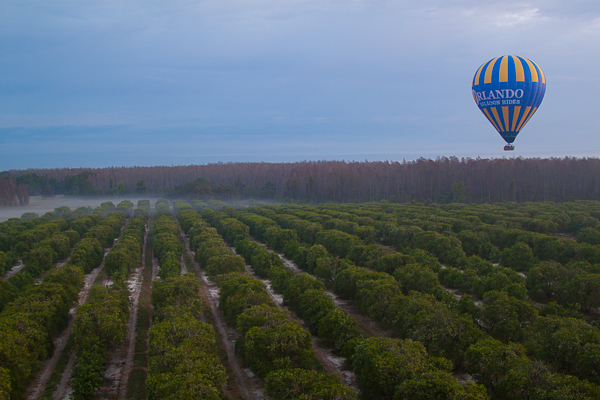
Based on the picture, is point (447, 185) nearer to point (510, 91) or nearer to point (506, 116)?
point (506, 116)

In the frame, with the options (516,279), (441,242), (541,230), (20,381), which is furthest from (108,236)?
(541,230)

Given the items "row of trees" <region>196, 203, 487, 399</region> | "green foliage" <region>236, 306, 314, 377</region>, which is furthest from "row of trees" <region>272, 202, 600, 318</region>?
"green foliage" <region>236, 306, 314, 377</region>

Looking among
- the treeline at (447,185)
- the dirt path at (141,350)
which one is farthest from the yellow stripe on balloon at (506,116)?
the treeline at (447,185)

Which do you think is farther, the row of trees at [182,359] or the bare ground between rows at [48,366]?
the bare ground between rows at [48,366]

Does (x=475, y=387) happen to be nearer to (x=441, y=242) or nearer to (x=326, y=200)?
(x=441, y=242)

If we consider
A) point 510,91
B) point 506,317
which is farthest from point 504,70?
point 506,317

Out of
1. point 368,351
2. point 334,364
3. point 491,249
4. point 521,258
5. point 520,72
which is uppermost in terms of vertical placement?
point 520,72

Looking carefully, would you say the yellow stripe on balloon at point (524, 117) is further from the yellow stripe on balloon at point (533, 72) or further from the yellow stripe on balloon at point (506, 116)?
the yellow stripe on balloon at point (533, 72)
